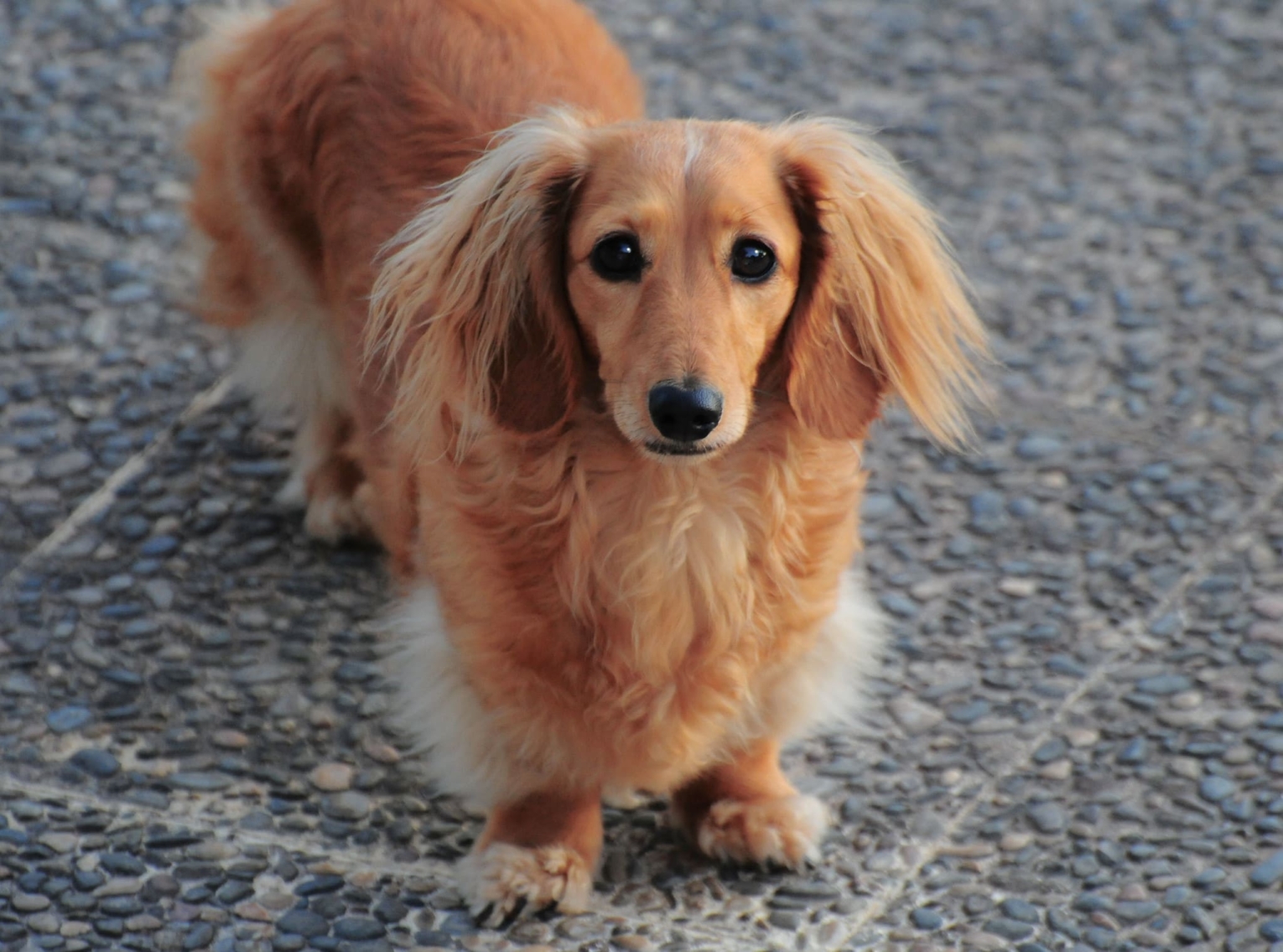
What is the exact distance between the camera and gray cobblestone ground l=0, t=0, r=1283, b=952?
3113 mm

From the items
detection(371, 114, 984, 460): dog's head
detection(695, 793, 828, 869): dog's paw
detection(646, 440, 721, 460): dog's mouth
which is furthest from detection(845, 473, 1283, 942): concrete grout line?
detection(646, 440, 721, 460): dog's mouth

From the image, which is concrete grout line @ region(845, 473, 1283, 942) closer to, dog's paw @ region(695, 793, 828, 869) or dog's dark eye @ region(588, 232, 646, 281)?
dog's paw @ region(695, 793, 828, 869)

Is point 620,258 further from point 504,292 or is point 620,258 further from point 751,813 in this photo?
point 751,813

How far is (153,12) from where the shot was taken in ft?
19.0

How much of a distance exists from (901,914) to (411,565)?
1.22 m

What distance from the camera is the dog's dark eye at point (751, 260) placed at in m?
2.74

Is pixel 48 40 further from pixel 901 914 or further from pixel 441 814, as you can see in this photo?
pixel 901 914

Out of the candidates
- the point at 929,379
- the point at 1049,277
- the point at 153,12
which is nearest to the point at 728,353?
the point at 929,379

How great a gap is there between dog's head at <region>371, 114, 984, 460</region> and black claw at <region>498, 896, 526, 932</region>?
91 centimetres

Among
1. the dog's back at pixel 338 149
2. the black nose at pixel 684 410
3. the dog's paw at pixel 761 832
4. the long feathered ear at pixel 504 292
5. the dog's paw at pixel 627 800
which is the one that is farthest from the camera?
the dog's back at pixel 338 149

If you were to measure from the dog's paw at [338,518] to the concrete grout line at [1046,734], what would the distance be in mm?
1590

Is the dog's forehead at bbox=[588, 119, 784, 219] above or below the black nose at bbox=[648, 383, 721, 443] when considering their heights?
above

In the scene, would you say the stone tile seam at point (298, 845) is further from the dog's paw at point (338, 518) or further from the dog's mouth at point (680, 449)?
the dog's mouth at point (680, 449)

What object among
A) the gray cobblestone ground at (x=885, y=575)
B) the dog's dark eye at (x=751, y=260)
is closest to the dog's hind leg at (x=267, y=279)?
the gray cobblestone ground at (x=885, y=575)
